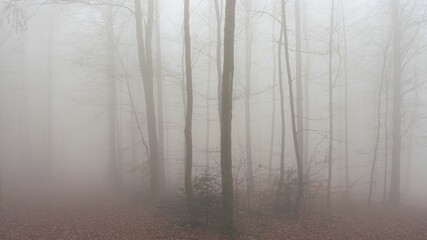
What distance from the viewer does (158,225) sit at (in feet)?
34.7

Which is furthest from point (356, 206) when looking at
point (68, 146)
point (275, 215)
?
point (68, 146)

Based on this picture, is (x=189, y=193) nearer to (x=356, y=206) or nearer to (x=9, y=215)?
(x=9, y=215)

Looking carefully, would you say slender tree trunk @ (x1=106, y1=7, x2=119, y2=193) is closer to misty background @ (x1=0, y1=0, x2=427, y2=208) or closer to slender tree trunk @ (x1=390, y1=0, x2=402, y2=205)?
misty background @ (x1=0, y1=0, x2=427, y2=208)

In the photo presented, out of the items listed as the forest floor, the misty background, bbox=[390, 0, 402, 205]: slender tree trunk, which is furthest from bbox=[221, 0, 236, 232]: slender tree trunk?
bbox=[390, 0, 402, 205]: slender tree trunk

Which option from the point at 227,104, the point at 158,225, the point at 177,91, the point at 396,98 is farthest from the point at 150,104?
the point at 177,91

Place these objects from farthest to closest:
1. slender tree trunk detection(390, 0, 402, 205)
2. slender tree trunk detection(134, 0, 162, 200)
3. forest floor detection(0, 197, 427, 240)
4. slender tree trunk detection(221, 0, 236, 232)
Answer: slender tree trunk detection(390, 0, 402, 205) < slender tree trunk detection(134, 0, 162, 200) < forest floor detection(0, 197, 427, 240) < slender tree trunk detection(221, 0, 236, 232)

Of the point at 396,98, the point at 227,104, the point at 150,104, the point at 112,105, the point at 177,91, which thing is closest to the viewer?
the point at 227,104

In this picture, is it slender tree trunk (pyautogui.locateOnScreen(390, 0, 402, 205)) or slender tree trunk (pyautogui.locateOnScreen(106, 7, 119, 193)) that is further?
slender tree trunk (pyautogui.locateOnScreen(106, 7, 119, 193))

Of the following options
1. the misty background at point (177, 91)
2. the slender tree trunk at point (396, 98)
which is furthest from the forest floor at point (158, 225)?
the slender tree trunk at point (396, 98)

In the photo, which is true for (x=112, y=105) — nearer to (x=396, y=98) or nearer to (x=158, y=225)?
(x=158, y=225)

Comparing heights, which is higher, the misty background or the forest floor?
the misty background

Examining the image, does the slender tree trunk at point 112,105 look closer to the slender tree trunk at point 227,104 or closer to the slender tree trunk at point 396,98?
the slender tree trunk at point 227,104

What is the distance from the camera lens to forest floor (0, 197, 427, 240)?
32.3 feet

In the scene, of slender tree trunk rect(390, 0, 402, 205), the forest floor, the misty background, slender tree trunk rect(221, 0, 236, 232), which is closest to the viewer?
slender tree trunk rect(221, 0, 236, 232)
